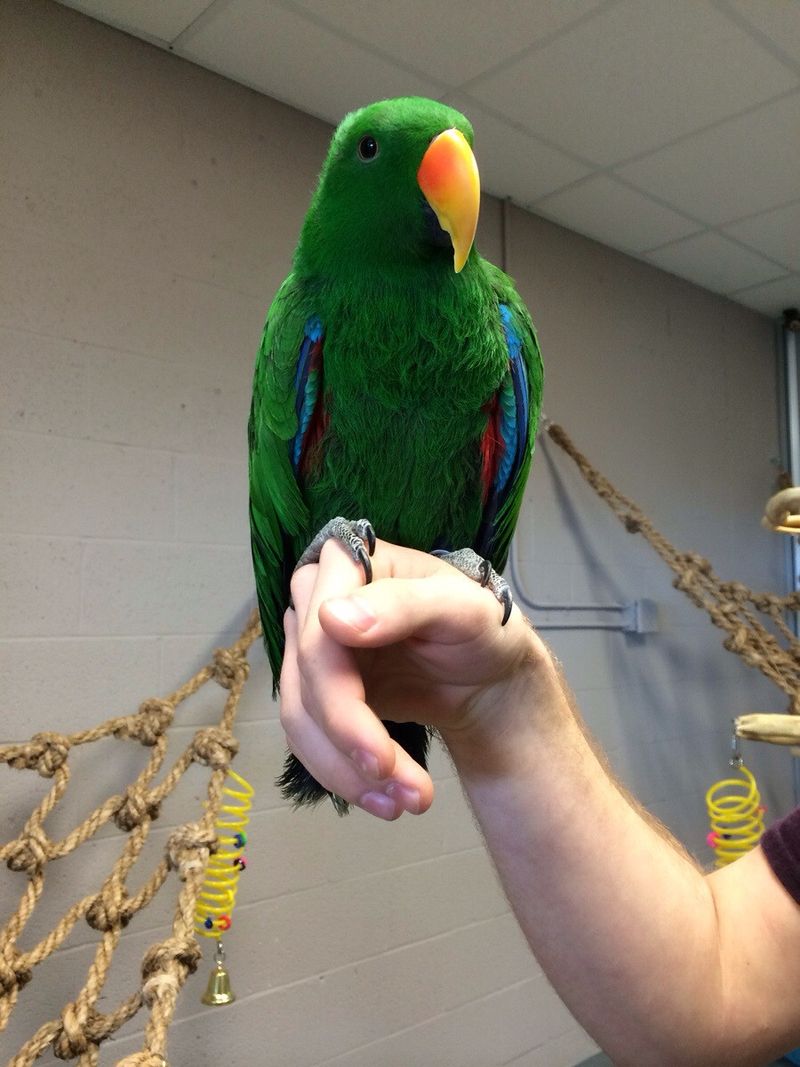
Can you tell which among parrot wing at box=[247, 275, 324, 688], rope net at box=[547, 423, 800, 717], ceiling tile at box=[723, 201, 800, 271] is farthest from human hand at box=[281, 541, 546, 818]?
ceiling tile at box=[723, 201, 800, 271]

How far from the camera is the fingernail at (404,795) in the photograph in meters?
0.44

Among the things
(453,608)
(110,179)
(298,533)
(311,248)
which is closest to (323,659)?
(453,608)

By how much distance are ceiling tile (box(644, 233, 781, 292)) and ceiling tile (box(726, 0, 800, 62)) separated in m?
1.03

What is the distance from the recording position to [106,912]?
48.6 inches

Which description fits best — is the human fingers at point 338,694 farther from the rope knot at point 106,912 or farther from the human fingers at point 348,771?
the rope knot at point 106,912

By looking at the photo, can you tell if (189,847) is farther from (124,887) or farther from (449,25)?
(449,25)

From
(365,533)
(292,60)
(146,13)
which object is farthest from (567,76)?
(365,533)

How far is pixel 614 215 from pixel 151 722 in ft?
7.45

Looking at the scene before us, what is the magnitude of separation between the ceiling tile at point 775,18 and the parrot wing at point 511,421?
136cm

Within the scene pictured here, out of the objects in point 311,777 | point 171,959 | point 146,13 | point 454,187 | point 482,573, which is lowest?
point 171,959

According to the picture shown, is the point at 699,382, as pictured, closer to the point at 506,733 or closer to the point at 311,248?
the point at 311,248

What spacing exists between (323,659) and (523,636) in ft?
0.71

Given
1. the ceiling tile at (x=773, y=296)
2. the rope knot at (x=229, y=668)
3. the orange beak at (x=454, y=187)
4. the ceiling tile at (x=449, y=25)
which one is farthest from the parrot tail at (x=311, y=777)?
the ceiling tile at (x=773, y=296)

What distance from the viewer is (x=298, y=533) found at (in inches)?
37.8
